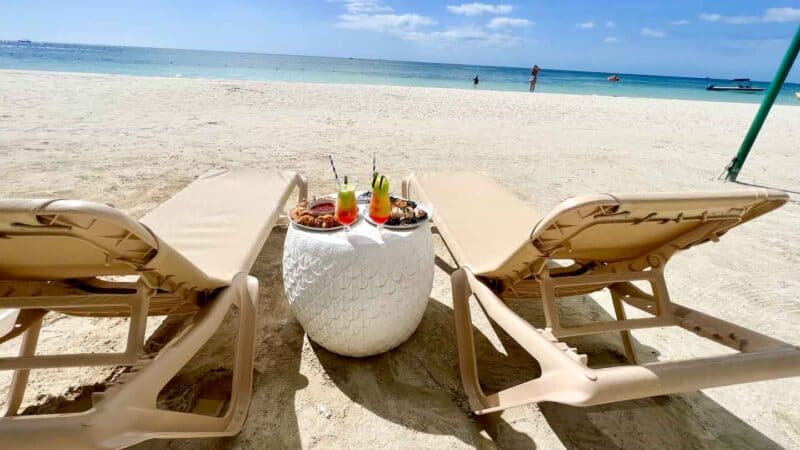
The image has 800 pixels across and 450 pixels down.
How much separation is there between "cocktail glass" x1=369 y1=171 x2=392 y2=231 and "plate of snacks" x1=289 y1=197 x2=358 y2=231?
171 millimetres

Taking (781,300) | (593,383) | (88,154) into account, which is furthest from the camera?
(88,154)

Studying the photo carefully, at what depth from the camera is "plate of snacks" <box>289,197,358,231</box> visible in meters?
1.84

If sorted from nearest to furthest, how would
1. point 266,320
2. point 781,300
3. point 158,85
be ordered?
point 266,320 → point 781,300 → point 158,85

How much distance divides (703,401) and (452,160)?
4.54 meters

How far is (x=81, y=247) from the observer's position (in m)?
1.35

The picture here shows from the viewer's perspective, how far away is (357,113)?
9.64 meters

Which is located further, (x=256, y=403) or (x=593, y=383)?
(x=256, y=403)

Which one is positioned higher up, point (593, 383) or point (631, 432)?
point (593, 383)

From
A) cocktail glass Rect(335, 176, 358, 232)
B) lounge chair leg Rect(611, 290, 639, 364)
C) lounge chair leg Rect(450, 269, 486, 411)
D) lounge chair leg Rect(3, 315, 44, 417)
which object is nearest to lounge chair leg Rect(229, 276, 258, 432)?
cocktail glass Rect(335, 176, 358, 232)

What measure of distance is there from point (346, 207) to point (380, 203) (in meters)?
0.16

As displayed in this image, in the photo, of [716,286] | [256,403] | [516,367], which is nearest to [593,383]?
[516,367]

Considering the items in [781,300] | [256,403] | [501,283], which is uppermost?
[501,283]

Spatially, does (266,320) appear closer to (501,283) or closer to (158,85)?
(501,283)

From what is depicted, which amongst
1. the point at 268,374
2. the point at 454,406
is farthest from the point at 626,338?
the point at 268,374
